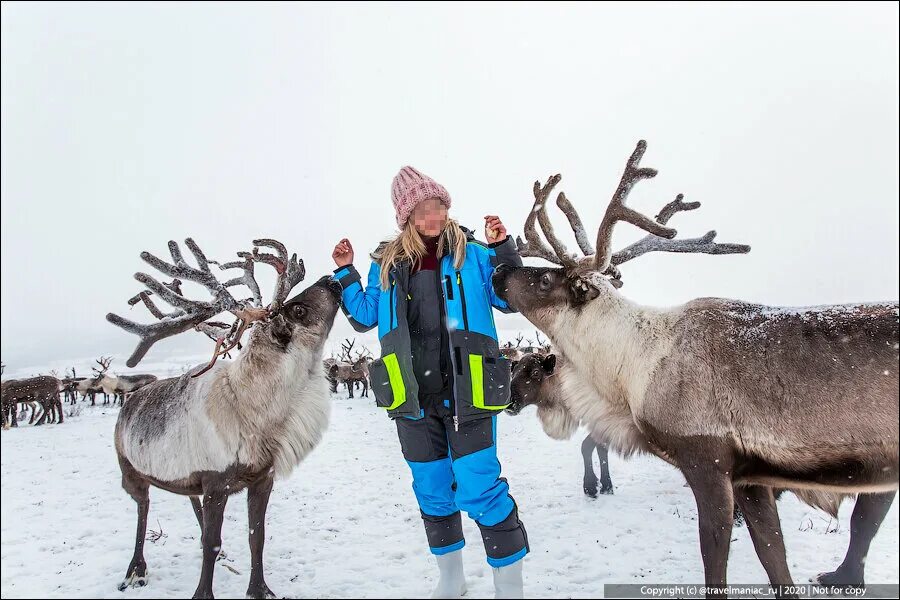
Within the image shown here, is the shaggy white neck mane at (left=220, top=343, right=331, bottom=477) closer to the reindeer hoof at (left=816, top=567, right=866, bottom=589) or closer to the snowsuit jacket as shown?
the snowsuit jacket

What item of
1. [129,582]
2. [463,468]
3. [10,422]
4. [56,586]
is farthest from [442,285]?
[10,422]

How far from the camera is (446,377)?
2.90 m

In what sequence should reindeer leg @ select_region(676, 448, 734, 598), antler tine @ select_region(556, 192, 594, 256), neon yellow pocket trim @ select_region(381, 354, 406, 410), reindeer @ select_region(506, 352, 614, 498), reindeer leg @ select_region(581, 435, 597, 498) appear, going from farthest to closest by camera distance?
reindeer leg @ select_region(581, 435, 597, 498), reindeer @ select_region(506, 352, 614, 498), antler tine @ select_region(556, 192, 594, 256), neon yellow pocket trim @ select_region(381, 354, 406, 410), reindeer leg @ select_region(676, 448, 734, 598)

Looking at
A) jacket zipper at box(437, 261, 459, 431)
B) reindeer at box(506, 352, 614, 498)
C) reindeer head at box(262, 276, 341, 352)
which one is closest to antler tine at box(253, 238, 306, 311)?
reindeer head at box(262, 276, 341, 352)

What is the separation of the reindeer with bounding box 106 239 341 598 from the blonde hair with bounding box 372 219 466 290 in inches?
29.0

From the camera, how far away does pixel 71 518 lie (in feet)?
18.8

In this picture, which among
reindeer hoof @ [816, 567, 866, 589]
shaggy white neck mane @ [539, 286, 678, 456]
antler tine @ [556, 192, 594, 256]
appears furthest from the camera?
antler tine @ [556, 192, 594, 256]

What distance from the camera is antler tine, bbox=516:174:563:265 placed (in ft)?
11.6

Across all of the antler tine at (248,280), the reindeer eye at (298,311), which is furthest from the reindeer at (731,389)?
the antler tine at (248,280)

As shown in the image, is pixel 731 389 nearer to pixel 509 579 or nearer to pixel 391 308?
pixel 509 579

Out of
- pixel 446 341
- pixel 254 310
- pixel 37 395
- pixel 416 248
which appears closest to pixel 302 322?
pixel 254 310

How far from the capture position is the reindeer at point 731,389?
234cm

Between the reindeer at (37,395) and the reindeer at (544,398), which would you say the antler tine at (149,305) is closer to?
the reindeer at (544,398)

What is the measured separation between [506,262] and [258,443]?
1980mm
